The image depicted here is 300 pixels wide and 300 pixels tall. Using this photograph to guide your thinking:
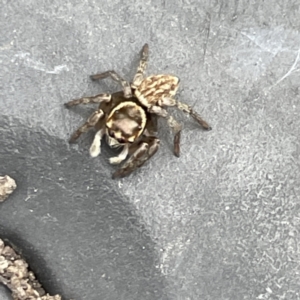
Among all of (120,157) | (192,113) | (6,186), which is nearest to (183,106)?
(192,113)

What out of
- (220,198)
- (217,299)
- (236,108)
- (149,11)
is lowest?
(217,299)

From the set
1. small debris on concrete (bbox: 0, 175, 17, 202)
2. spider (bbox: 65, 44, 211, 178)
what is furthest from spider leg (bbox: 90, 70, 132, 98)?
small debris on concrete (bbox: 0, 175, 17, 202)

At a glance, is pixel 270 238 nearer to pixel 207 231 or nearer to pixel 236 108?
pixel 207 231

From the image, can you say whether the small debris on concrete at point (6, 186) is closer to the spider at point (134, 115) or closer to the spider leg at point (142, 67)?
the spider at point (134, 115)

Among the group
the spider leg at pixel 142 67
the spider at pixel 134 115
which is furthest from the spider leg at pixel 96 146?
the spider leg at pixel 142 67

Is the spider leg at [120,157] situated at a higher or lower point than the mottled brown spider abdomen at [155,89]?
lower

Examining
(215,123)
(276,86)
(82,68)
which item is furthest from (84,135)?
(276,86)
